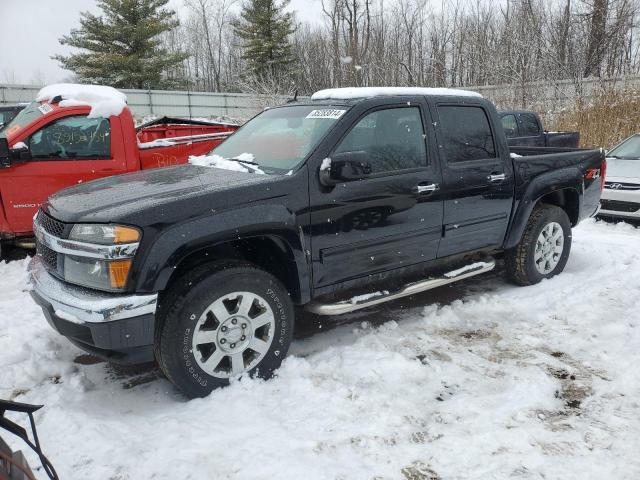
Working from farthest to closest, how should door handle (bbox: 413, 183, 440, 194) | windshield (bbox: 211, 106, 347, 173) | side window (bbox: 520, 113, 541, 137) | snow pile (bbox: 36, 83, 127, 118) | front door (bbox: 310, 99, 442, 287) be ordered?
side window (bbox: 520, 113, 541, 137)
snow pile (bbox: 36, 83, 127, 118)
door handle (bbox: 413, 183, 440, 194)
windshield (bbox: 211, 106, 347, 173)
front door (bbox: 310, 99, 442, 287)

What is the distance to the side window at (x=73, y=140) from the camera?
19.2 feet

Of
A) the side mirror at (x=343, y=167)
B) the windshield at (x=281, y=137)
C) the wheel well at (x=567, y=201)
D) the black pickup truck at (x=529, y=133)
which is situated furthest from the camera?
the black pickup truck at (x=529, y=133)

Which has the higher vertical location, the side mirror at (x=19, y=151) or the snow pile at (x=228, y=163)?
the side mirror at (x=19, y=151)

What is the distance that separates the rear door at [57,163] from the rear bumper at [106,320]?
3.39 metres

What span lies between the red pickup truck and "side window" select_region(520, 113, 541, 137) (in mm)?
9645

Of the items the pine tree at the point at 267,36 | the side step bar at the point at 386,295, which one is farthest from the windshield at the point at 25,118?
the pine tree at the point at 267,36

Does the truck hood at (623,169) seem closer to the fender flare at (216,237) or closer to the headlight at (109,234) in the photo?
the fender flare at (216,237)

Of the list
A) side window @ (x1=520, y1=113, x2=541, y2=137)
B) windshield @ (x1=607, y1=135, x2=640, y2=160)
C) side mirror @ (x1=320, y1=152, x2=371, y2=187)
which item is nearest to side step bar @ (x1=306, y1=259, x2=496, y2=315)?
side mirror @ (x1=320, y1=152, x2=371, y2=187)

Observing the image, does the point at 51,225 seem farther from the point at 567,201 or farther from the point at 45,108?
the point at 567,201

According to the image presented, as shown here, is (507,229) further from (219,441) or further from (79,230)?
(79,230)

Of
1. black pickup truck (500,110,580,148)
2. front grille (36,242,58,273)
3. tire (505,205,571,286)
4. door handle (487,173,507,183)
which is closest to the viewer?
front grille (36,242,58,273)

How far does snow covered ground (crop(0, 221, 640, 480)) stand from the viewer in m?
2.48

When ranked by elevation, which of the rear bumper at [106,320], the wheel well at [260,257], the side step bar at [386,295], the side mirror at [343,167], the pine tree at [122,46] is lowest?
the side step bar at [386,295]

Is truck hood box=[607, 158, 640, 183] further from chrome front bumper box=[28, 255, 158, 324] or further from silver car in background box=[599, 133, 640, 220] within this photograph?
chrome front bumper box=[28, 255, 158, 324]
